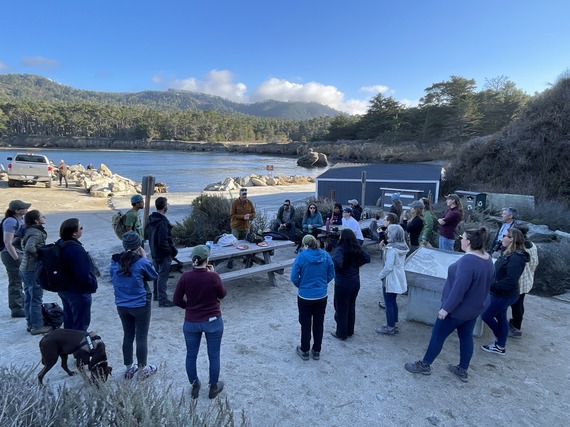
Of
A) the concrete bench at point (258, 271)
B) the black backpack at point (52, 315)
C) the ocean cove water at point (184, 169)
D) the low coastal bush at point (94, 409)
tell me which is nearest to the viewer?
the low coastal bush at point (94, 409)

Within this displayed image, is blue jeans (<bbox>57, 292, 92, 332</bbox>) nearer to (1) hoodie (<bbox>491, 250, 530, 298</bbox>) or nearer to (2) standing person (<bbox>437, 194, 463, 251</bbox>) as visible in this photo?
(1) hoodie (<bbox>491, 250, 530, 298</bbox>)

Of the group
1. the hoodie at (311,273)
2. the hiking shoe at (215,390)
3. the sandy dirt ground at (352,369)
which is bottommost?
the sandy dirt ground at (352,369)

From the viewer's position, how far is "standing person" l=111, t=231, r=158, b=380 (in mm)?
3434

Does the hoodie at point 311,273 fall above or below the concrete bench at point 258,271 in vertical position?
above

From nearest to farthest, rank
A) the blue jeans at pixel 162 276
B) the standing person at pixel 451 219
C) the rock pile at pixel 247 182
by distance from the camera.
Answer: the blue jeans at pixel 162 276 < the standing person at pixel 451 219 < the rock pile at pixel 247 182

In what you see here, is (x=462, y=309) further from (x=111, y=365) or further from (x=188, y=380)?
(x=111, y=365)

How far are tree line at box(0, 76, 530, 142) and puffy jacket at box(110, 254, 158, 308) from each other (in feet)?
136

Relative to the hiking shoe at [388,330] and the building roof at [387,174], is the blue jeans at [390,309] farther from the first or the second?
the building roof at [387,174]

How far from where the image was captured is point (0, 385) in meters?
2.23

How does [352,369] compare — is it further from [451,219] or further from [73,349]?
[451,219]

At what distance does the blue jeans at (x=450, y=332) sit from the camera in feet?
11.9

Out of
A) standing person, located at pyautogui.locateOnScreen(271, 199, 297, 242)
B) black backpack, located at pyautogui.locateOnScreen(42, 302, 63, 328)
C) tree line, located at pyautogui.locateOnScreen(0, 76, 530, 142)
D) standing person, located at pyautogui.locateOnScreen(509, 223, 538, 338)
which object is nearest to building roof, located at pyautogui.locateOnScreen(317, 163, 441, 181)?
standing person, located at pyautogui.locateOnScreen(271, 199, 297, 242)

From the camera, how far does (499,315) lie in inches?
168

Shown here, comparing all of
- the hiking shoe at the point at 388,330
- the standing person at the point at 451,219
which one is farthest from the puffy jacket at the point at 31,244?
the standing person at the point at 451,219
